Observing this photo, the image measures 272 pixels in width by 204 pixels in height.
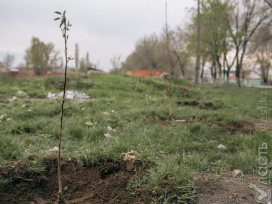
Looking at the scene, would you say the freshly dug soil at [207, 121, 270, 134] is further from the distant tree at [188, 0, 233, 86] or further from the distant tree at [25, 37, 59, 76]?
the distant tree at [25, 37, 59, 76]

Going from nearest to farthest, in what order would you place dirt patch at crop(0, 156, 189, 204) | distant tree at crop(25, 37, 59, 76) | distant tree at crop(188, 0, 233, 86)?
dirt patch at crop(0, 156, 189, 204), distant tree at crop(188, 0, 233, 86), distant tree at crop(25, 37, 59, 76)

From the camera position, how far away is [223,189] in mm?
2285

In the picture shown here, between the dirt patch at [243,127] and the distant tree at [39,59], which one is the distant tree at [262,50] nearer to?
the dirt patch at [243,127]

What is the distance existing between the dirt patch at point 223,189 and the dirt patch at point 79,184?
0.31 metres

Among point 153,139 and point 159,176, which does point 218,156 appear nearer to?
point 153,139

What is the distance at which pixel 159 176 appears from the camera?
222 centimetres

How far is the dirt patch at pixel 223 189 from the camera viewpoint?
208 cm

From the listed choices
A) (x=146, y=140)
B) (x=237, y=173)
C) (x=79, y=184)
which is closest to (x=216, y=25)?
(x=146, y=140)

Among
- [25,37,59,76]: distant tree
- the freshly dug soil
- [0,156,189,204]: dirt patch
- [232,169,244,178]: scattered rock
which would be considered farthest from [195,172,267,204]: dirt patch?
[25,37,59,76]: distant tree

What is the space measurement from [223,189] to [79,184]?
5.01 feet

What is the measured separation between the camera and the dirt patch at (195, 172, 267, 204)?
208cm

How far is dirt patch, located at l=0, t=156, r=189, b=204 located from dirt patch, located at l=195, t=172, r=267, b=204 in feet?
1.00

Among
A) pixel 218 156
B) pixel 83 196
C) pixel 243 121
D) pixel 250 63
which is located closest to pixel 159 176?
pixel 83 196

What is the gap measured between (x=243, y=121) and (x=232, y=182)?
145 inches
